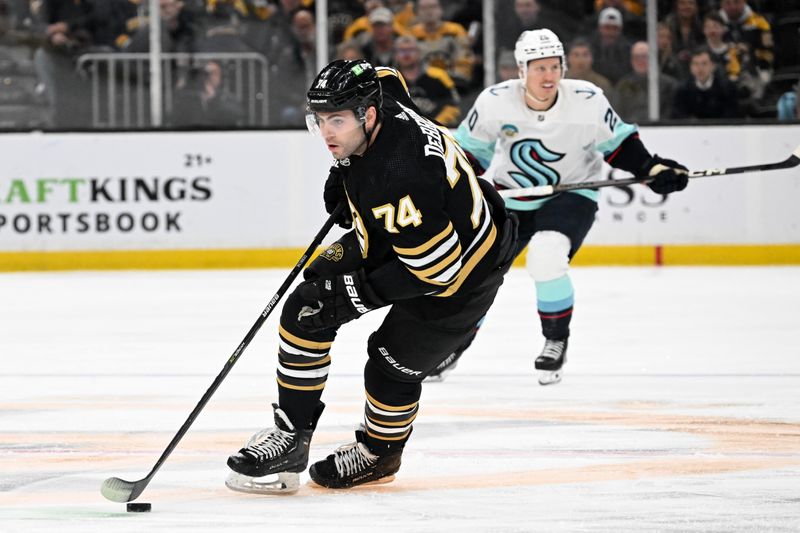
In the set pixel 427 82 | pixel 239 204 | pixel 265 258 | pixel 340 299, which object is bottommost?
pixel 265 258

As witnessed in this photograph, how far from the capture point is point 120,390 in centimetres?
436

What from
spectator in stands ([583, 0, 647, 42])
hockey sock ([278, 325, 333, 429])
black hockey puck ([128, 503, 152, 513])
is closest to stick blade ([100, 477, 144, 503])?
black hockey puck ([128, 503, 152, 513])

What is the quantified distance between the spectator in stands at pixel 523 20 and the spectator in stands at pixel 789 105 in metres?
1.39

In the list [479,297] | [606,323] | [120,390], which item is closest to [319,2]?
[606,323]

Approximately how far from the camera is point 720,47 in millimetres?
8602

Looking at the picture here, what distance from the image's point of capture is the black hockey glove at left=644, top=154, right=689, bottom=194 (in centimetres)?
464

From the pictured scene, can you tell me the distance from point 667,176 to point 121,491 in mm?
2482

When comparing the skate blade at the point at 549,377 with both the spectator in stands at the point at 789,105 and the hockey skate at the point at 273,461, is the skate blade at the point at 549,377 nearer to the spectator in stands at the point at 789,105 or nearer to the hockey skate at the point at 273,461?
the hockey skate at the point at 273,461

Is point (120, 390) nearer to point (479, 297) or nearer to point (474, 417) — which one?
point (474, 417)

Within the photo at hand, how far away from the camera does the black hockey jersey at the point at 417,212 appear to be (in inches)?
104

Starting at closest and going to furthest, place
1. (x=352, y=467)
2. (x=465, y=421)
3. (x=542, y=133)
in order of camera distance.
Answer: (x=352, y=467) < (x=465, y=421) < (x=542, y=133)

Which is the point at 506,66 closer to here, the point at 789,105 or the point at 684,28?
the point at 684,28

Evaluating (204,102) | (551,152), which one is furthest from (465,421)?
(204,102)

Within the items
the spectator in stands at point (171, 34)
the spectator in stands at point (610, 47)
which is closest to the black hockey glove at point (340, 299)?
the spectator in stands at point (610, 47)
